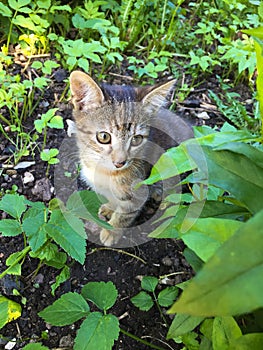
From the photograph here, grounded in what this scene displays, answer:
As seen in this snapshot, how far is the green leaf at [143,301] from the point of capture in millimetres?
1666

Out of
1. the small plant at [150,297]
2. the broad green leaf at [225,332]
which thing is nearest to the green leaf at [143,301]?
the small plant at [150,297]

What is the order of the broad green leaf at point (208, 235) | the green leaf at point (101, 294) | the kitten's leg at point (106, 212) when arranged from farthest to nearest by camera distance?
the kitten's leg at point (106, 212) → the green leaf at point (101, 294) → the broad green leaf at point (208, 235)

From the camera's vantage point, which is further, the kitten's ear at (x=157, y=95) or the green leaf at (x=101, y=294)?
the kitten's ear at (x=157, y=95)

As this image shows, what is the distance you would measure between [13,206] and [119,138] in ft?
1.69

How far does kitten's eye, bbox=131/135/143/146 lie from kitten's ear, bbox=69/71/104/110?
202mm

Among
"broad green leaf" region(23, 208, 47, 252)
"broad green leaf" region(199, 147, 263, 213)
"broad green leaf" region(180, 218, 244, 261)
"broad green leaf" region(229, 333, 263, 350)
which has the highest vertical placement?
"broad green leaf" region(199, 147, 263, 213)

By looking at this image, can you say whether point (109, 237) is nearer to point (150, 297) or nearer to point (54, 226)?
point (150, 297)

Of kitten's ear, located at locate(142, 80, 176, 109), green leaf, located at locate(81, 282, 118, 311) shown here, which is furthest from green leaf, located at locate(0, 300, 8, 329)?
kitten's ear, located at locate(142, 80, 176, 109)

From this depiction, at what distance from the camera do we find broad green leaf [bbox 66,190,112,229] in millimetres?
1548

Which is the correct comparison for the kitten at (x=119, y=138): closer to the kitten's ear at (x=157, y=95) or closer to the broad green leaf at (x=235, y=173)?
the kitten's ear at (x=157, y=95)

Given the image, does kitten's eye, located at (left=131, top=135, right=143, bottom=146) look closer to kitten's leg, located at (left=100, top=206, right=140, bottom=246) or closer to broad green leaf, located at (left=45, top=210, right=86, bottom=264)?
kitten's leg, located at (left=100, top=206, right=140, bottom=246)

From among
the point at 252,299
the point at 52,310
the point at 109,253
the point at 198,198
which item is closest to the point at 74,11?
the point at 109,253

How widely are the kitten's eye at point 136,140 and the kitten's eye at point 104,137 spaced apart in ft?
0.33

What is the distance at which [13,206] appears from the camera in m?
1.62
